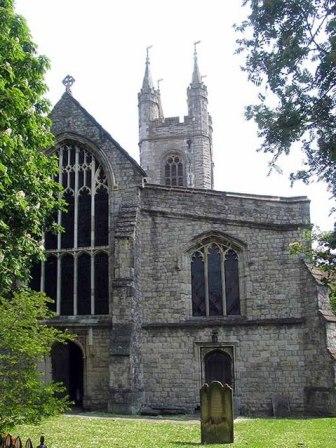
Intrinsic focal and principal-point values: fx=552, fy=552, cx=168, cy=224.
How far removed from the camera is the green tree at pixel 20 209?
11012mm

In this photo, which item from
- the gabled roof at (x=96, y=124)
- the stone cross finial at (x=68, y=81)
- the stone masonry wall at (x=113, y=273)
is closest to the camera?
the stone masonry wall at (x=113, y=273)

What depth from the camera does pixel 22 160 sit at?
44.5 feet

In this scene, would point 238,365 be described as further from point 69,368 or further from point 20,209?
point 20,209

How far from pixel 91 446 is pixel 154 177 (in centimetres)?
3353

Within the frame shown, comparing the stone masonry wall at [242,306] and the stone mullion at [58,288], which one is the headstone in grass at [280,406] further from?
the stone mullion at [58,288]

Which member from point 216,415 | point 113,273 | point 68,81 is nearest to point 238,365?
point 113,273

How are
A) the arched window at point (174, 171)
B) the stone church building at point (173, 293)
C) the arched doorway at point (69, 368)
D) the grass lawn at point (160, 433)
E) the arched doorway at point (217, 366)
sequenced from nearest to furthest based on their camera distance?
the grass lawn at point (160, 433) < the stone church building at point (173, 293) < the arched doorway at point (217, 366) < the arched doorway at point (69, 368) < the arched window at point (174, 171)

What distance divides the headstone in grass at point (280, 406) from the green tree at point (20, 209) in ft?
30.9

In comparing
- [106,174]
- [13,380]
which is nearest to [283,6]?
[13,380]

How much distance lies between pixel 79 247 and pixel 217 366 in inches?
281

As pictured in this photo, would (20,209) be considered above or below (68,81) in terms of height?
below

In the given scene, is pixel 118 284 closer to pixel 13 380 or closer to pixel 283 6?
pixel 13 380

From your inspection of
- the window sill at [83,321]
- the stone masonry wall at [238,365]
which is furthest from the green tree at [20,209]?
the stone masonry wall at [238,365]

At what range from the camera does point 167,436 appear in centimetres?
1366
